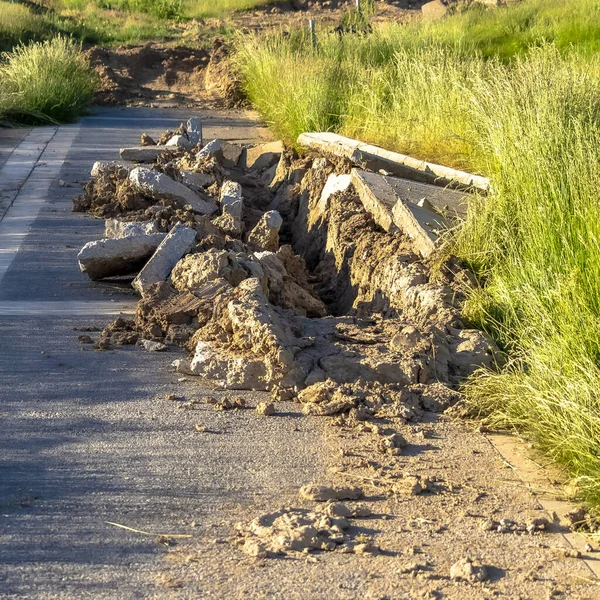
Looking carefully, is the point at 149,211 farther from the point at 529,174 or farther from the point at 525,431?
the point at 525,431

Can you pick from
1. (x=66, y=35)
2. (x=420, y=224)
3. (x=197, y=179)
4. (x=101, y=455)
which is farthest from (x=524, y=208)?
(x=66, y=35)

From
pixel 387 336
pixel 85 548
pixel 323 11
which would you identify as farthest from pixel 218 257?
pixel 323 11

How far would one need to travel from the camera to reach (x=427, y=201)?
8.18m

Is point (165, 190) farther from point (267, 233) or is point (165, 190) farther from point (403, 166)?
point (403, 166)

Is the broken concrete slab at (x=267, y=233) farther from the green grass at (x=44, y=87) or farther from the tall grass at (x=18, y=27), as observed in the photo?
the tall grass at (x=18, y=27)

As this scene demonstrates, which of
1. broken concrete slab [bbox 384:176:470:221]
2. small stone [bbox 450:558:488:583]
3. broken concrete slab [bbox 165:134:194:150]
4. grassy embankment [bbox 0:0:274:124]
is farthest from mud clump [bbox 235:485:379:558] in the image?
grassy embankment [bbox 0:0:274:124]

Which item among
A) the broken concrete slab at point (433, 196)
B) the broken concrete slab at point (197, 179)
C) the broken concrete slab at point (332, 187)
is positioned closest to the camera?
the broken concrete slab at point (433, 196)

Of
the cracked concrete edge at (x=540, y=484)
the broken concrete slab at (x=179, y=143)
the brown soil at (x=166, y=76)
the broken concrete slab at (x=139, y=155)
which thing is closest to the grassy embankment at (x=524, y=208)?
the cracked concrete edge at (x=540, y=484)

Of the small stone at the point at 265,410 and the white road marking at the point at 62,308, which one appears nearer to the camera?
the small stone at the point at 265,410

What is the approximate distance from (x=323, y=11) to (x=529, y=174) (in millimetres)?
35150

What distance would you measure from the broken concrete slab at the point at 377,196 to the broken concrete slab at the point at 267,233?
0.82 m

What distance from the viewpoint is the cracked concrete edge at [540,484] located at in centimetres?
392

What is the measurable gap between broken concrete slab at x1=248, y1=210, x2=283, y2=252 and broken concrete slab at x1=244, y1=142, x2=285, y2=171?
3.95 meters

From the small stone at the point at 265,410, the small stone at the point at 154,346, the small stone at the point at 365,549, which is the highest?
the small stone at the point at 365,549
